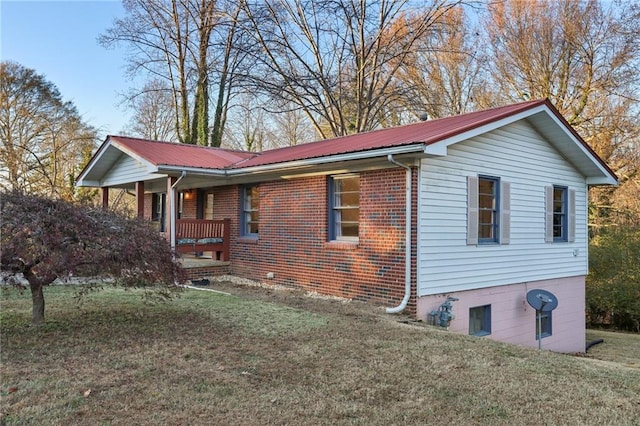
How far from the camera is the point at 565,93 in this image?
21.4 meters

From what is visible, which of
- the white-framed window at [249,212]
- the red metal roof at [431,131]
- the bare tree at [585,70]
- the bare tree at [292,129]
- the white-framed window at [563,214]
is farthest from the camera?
the bare tree at [292,129]

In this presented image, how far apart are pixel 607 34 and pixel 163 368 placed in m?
22.2

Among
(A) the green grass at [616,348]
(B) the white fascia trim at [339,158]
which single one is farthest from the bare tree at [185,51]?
(A) the green grass at [616,348]

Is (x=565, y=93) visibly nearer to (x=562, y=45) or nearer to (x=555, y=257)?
(x=562, y=45)

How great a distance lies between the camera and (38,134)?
2388 cm

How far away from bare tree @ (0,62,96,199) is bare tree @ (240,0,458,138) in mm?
10089

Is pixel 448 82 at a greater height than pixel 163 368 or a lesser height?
greater

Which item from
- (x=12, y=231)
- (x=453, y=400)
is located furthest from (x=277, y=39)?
(x=453, y=400)

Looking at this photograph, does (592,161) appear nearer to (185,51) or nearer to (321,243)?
(321,243)

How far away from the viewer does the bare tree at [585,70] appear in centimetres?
1983

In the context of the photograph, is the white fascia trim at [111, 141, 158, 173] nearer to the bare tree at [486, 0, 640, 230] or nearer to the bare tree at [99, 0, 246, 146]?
the bare tree at [99, 0, 246, 146]

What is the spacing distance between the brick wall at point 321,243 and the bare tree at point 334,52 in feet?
36.6

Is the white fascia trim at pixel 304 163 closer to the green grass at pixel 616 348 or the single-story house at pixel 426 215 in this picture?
the single-story house at pixel 426 215

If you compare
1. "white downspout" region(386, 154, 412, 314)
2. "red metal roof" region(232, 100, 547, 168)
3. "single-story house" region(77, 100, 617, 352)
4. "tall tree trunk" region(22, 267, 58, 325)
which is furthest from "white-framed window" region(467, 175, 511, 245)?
"tall tree trunk" region(22, 267, 58, 325)
